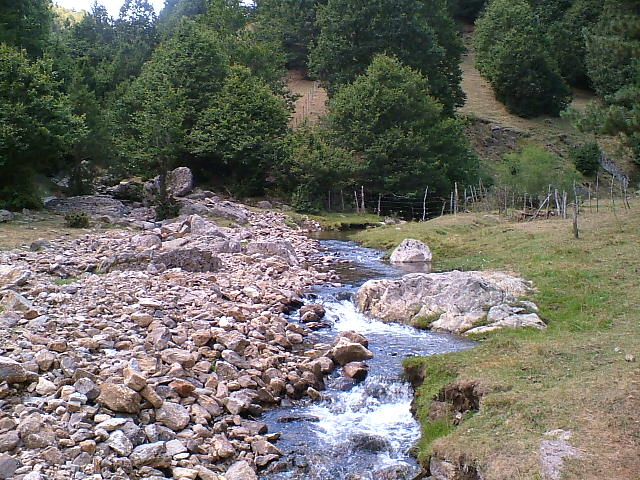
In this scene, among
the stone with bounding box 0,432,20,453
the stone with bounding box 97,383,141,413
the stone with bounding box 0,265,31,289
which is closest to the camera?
the stone with bounding box 0,432,20,453

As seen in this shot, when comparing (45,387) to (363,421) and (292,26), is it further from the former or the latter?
(292,26)

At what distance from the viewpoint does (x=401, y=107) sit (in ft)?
137

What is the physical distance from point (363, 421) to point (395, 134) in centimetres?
3117

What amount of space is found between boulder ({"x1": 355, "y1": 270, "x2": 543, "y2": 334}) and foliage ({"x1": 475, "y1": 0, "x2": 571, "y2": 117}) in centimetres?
5083

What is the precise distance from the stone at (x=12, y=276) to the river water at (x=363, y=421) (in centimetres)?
693

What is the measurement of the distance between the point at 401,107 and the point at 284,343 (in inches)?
1228

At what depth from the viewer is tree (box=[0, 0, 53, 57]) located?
3403 cm

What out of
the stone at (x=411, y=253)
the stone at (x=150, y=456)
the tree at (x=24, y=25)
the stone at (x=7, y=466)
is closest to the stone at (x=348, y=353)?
the stone at (x=150, y=456)

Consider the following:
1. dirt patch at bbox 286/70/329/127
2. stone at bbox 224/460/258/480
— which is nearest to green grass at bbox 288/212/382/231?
dirt patch at bbox 286/70/329/127

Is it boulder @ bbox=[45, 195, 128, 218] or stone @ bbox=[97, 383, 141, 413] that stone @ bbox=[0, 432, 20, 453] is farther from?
boulder @ bbox=[45, 195, 128, 218]

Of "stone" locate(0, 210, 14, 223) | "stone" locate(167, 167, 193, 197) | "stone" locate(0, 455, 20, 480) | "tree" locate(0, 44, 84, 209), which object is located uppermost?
"tree" locate(0, 44, 84, 209)

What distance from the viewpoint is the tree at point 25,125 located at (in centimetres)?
2572

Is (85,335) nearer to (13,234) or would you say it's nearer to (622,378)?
(622,378)

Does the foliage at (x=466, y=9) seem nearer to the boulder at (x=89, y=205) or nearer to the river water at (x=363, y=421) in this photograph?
the boulder at (x=89, y=205)
